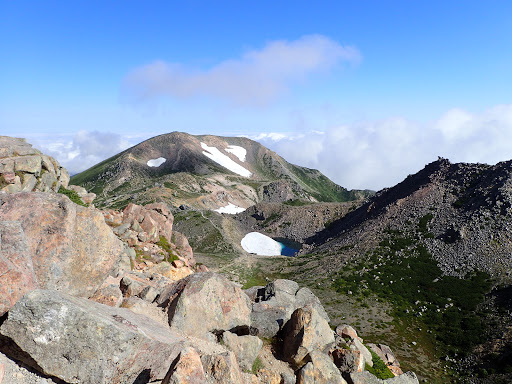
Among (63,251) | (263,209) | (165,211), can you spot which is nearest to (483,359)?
(63,251)

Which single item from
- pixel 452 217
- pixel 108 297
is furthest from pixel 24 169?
pixel 452 217

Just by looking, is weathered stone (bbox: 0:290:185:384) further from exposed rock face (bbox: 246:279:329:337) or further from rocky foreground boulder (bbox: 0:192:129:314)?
exposed rock face (bbox: 246:279:329:337)

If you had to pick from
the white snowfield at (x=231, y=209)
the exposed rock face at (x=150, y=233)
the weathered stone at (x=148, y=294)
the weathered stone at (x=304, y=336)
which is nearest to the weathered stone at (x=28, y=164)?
the exposed rock face at (x=150, y=233)

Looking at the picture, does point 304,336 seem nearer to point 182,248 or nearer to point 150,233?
point 150,233

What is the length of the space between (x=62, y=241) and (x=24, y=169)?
38.1 meters

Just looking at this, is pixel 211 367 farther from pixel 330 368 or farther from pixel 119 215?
pixel 119 215

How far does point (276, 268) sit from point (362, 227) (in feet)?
125

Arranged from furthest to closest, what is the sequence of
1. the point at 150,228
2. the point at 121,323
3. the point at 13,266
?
the point at 150,228, the point at 121,323, the point at 13,266

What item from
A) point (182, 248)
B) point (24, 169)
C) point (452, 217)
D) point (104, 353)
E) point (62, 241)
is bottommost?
point (182, 248)

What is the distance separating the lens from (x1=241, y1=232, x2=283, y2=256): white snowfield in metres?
122

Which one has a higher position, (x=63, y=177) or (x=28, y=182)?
(x=63, y=177)

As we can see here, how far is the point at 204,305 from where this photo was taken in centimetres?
1923

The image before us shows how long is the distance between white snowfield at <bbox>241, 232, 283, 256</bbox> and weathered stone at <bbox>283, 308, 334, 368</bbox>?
9882 cm

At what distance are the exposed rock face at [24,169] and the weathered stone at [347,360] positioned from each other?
150ft
